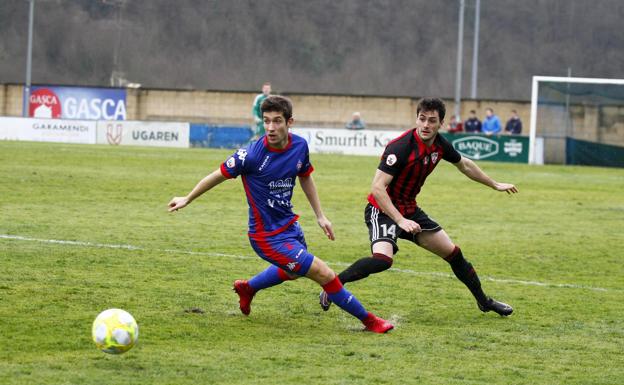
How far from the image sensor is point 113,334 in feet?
19.8

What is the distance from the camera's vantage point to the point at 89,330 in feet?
22.5

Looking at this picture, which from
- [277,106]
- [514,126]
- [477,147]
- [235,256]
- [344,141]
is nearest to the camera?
[277,106]

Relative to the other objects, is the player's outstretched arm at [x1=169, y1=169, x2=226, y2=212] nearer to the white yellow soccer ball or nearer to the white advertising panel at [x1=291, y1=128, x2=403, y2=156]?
the white yellow soccer ball

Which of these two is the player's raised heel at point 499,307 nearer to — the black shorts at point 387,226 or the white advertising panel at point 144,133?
the black shorts at point 387,226

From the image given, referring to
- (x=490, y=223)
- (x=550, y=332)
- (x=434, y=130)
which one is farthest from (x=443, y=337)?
(x=490, y=223)

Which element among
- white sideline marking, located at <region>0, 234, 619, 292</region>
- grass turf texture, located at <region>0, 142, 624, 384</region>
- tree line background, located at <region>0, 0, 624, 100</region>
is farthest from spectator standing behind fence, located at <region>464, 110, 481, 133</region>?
white sideline marking, located at <region>0, 234, 619, 292</region>

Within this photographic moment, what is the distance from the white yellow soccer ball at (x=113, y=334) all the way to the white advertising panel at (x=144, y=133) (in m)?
32.1

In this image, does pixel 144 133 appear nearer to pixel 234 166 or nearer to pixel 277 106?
pixel 234 166

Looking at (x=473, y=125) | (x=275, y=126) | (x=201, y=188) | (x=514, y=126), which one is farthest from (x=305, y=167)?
(x=514, y=126)

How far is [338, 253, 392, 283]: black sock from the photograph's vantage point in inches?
312

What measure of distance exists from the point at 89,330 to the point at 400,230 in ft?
8.38

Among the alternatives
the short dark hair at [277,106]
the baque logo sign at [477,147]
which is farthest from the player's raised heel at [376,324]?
the baque logo sign at [477,147]

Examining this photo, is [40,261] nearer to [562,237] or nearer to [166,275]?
[166,275]

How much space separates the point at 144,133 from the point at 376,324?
3155 cm
